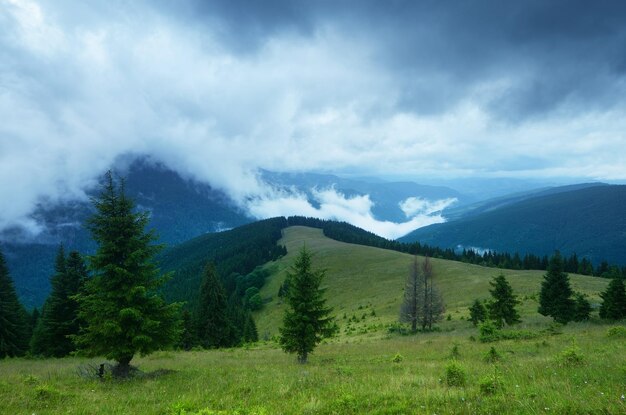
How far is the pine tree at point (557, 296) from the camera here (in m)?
33.6

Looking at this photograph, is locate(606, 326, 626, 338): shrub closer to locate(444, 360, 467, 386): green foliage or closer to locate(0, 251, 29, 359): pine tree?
locate(444, 360, 467, 386): green foliage

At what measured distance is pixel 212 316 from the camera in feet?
Result: 181

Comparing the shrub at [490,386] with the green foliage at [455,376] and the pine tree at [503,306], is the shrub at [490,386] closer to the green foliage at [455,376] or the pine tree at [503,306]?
the green foliage at [455,376]

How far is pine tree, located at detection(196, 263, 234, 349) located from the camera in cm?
5412

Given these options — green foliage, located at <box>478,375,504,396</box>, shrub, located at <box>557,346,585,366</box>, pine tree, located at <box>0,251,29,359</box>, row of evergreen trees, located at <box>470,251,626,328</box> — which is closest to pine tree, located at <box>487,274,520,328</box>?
row of evergreen trees, located at <box>470,251,626,328</box>

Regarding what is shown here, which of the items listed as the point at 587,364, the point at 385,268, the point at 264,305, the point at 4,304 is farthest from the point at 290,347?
the point at 264,305

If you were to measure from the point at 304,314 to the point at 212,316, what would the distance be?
116 feet

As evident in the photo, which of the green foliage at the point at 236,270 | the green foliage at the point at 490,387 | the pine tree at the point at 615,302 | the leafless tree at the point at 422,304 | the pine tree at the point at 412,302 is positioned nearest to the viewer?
the green foliage at the point at 490,387

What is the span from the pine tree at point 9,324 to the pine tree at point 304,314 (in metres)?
36.7

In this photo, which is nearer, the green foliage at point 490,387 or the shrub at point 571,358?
the green foliage at point 490,387

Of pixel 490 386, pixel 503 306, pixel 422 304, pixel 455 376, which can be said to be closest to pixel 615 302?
pixel 503 306

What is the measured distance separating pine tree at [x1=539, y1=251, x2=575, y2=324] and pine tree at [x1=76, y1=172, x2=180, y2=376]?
34691mm

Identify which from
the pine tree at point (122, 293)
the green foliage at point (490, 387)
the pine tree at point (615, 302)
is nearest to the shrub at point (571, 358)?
the green foliage at point (490, 387)

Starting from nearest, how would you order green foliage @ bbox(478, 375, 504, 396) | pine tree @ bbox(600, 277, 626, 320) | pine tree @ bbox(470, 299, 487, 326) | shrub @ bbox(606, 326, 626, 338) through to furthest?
green foliage @ bbox(478, 375, 504, 396) < shrub @ bbox(606, 326, 626, 338) < pine tree @ bbox(600, 277, 626, 320) < pine tree @ bbox(470, 299, 487, 326)
